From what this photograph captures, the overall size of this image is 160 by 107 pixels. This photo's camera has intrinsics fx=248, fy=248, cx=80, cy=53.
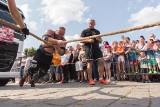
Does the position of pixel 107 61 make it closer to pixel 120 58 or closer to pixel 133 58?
pixel 120 58

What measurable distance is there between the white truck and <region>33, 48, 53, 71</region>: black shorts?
1843 millimetres

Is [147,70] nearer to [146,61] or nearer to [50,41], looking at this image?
[146,61]

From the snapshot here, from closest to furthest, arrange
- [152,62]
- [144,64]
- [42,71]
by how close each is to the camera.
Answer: [42,71], [152,62], [144,64]

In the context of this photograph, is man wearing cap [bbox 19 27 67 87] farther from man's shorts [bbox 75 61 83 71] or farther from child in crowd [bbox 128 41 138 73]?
child in crowd [bbox 128 41 138 73]

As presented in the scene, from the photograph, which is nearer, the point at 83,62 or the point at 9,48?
the point at 9,48

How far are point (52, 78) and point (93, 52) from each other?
457cm

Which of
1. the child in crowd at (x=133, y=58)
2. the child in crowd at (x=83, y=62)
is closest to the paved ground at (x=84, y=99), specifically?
the child in crowd at (x=133, y=58)

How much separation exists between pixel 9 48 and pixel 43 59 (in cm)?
248

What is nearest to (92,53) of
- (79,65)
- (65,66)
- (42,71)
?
(42,71)

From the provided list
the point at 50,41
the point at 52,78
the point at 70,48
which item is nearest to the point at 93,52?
the point at 50,41

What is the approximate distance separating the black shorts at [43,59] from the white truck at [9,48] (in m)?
1.84

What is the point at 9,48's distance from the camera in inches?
339

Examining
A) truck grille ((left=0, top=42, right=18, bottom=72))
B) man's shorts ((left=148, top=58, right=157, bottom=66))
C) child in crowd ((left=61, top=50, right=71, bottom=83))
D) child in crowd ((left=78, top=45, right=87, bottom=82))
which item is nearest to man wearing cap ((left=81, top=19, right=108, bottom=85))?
child in crowd ((left=78, top=45, right=87, bottom=82))

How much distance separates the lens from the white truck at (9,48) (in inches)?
324
